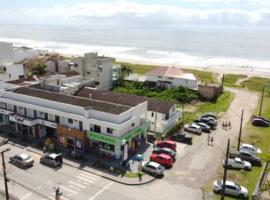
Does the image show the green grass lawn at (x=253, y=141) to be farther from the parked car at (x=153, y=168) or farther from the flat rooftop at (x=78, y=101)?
the flat rooftop at (x=78, y=101)

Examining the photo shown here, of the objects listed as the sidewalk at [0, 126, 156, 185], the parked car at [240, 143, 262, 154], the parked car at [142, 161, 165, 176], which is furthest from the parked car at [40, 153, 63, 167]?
the parked car at [240, 143, 262, 154]

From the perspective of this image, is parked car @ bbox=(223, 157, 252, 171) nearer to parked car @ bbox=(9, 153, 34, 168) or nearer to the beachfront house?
parked car @ bbox=(9, 153, 34, 168)

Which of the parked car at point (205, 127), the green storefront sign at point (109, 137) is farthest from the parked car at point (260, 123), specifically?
the green storefront sign at point (109, 137)

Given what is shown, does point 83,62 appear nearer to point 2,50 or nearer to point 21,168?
point 2,50

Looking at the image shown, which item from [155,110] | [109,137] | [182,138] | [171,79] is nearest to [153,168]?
[109,137]

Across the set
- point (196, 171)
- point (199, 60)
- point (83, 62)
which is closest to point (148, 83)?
point (83, 62)

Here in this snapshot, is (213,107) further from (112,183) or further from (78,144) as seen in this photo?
(112,183)
